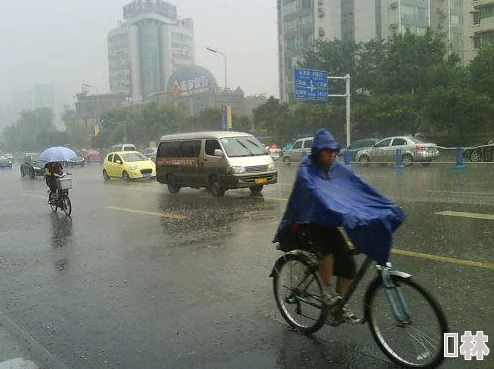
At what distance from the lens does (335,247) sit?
4.25m

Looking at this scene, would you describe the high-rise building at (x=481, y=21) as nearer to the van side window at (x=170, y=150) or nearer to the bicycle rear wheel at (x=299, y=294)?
the van side window at (x=170, y=150)

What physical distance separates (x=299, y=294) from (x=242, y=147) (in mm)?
11325

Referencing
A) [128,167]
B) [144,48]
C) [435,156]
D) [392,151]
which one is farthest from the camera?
[144,48]

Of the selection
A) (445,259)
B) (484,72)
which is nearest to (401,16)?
(484,72)

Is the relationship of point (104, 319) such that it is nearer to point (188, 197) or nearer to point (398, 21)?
point (188, 197)

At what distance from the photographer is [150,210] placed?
43.1 feet

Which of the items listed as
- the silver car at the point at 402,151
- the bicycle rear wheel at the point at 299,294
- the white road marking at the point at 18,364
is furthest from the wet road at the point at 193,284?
the silver car at the point at 402,151

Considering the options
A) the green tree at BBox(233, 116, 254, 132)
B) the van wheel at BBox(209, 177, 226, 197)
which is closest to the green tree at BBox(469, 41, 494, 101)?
the van wheel at BBox(209, 177, 226, 197)

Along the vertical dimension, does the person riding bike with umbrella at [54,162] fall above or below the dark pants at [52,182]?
above

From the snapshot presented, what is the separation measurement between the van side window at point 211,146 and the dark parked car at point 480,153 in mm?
14451

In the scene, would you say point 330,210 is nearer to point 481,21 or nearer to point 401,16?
point 481,21

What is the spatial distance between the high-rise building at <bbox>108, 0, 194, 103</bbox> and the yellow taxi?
376 ft

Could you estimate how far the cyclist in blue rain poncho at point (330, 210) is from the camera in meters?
3.91

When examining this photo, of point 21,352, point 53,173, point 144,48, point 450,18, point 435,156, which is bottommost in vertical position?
point 21,352
